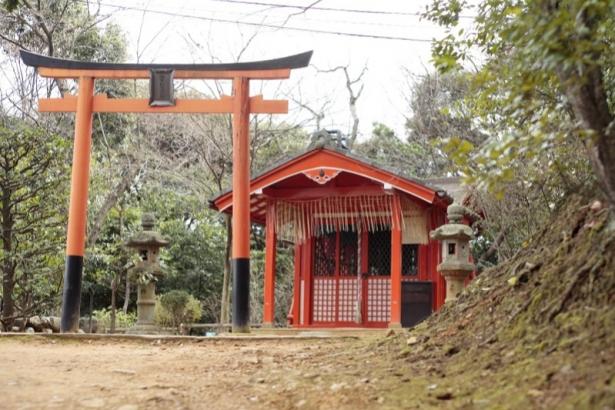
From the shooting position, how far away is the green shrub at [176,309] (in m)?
17.0

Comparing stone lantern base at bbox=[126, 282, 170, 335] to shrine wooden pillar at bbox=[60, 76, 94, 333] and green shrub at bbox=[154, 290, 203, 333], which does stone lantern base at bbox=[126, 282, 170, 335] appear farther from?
green shrub at bbox=[154, 290, 203, 333]

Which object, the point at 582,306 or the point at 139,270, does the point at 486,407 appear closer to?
the point at 582,306

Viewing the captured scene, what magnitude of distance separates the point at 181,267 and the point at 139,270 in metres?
10.6

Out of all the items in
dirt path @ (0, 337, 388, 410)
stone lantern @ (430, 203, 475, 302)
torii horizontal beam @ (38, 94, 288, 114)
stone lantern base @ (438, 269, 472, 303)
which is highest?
torii horizontal beam @ (38, 94, 288, 114)

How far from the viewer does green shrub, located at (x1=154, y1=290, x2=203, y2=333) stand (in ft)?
55.6

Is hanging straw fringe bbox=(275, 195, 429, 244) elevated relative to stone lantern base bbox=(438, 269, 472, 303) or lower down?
elevated

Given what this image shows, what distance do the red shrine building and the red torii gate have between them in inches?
107

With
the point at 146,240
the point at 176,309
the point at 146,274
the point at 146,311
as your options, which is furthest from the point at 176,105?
the point at 176,309

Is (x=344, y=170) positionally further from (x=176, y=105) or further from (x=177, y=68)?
(x=177, y=68)

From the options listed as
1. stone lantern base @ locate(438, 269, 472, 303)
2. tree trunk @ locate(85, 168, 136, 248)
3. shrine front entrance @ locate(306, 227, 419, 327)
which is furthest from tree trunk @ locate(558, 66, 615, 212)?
tree trunk @ locate(85, 168, 136, 248)

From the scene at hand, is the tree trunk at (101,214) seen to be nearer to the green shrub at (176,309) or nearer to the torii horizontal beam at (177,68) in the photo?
the green shrub at (176,309)

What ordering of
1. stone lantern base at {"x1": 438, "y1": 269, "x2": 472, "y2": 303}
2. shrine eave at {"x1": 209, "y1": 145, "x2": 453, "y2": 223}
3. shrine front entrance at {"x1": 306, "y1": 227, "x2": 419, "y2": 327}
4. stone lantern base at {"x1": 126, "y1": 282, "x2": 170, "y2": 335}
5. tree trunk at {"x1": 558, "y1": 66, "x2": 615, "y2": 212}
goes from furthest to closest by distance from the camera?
shrine front entrance at {"x1": 306, "y1": 227, "x2": 419, "y2": 327}, shrine eave at {"x1": 209, "y1": 145, "x2": 453, "y2": 223}, stone lantern base at {"x1": 126, "y1": 282, "x2": 170, "y2": 335}, stone lantern base at {"x1": 438, "y1": 269, "x2": 472, "y2": 303}, tree trunk at {"x1": 558, "y1": 66, "x2": 615, "y2": 212}

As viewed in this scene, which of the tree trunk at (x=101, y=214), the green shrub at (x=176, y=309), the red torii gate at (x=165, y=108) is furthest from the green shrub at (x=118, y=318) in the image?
the red torii gate at (x=165, y=108)

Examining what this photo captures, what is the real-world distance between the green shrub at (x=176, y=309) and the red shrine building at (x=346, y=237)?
2854mm
